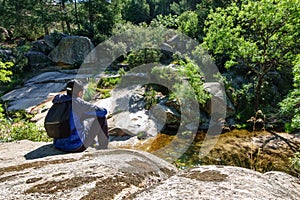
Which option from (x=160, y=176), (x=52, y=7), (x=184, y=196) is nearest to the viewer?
(x=184, y=196)

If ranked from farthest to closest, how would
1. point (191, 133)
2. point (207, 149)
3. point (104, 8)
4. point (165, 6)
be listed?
point (165, 6)
point (104, 8)
point (191, 133)
point (207, 149)

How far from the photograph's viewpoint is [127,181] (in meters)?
1.74

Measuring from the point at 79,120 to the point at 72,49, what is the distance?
15.4 m

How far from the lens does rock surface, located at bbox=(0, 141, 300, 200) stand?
4.79ft

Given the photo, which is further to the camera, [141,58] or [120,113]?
[141,58]

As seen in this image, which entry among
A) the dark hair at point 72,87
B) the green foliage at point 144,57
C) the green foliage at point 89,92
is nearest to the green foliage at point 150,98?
the green foliage at point 89,92

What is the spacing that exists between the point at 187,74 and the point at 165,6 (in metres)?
20.0

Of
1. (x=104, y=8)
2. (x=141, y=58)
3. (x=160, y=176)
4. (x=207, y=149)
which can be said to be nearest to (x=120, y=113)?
(x=207, y=149)

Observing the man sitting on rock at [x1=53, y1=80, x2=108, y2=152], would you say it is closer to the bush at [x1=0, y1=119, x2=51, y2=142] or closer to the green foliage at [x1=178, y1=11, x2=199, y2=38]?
the bush at [x1=0, y1=119, x2=51, y2=142]

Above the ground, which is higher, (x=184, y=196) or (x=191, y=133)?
(x=184, y=196)

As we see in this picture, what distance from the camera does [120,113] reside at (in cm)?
944

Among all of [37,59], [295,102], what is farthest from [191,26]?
[37,59]

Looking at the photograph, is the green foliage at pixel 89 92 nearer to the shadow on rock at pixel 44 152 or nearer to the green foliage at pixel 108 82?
the green foliage at pixel 108 82

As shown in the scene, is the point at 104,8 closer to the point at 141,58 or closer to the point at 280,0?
the point at 141,58
